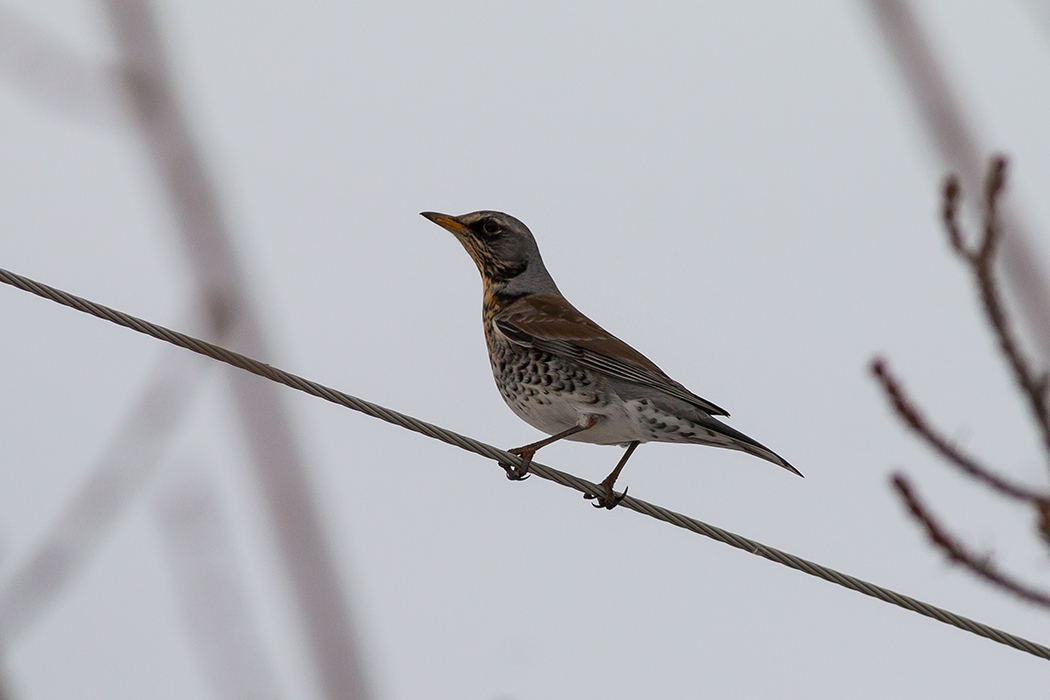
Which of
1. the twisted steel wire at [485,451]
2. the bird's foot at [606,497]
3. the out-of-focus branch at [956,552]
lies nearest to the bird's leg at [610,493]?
the bird's foot at [606,497]

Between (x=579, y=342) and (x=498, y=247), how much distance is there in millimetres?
1523

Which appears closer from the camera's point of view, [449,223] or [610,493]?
[610,493]

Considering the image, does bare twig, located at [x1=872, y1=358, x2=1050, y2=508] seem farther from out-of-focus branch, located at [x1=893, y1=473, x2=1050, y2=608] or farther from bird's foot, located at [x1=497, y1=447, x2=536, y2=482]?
bird's foot, located at [x1=497, y1=447, x2=536, y2=482]

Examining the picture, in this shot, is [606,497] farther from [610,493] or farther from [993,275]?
[993,275]

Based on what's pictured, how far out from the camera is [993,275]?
74.9 inches

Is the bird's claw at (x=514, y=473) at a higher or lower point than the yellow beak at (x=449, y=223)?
lower

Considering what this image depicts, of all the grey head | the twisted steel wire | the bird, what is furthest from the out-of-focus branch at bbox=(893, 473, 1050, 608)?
the grey head

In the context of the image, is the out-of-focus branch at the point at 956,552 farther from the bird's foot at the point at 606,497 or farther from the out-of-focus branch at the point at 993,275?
the bird's foot at the point at 606,497

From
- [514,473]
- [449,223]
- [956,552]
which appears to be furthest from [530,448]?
[956,552]

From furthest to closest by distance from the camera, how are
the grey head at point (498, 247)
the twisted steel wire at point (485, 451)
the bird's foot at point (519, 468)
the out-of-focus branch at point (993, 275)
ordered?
1. the grey head at point (498, 247)
2. the bird's foot at point (519, 468)
3. the twisted steel wire at point (485, 451)
4. the out-of-focus branch at point (993, 275)

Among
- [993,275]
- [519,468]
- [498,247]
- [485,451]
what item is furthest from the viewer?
[498,247]

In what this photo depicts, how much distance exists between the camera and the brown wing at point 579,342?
726 centimetres

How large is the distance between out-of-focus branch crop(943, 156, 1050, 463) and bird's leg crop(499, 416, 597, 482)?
14.9 ft

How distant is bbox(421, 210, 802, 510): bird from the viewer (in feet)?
22.9
